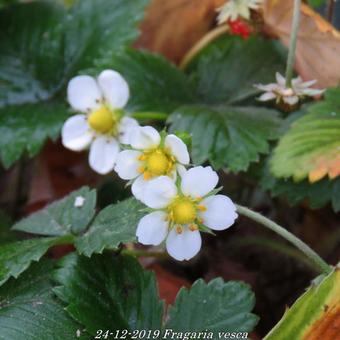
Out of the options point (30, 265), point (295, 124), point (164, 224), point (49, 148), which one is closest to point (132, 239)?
point (164, 224)

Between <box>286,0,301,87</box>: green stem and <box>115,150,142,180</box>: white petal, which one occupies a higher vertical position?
<box>286,0,301,87</box>: green stem

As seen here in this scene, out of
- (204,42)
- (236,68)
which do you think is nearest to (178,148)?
(236,68)

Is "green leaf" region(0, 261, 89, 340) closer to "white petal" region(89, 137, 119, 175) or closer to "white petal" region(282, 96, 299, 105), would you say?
"white petal" region(89, 137, 119, 175)

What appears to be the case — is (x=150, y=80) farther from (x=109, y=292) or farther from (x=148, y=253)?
(x=109, y=292)

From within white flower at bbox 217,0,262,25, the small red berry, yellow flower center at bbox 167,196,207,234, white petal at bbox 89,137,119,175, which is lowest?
white petal at bbox 89,137,119,175

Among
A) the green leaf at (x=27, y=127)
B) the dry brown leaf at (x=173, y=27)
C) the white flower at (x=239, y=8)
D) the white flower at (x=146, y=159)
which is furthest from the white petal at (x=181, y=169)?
the dry brown leaf at (x=173, y=27)

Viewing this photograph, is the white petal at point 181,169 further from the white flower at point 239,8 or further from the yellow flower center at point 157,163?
the white flower at point 239,8

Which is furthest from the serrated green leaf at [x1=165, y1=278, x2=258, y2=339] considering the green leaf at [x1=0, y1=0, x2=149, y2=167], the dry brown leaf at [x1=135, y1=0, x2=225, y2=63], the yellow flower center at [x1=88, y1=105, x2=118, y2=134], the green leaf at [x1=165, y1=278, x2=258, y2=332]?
the dry brown leaf at [x1=135, y1=0, x2=225, y2=63]
